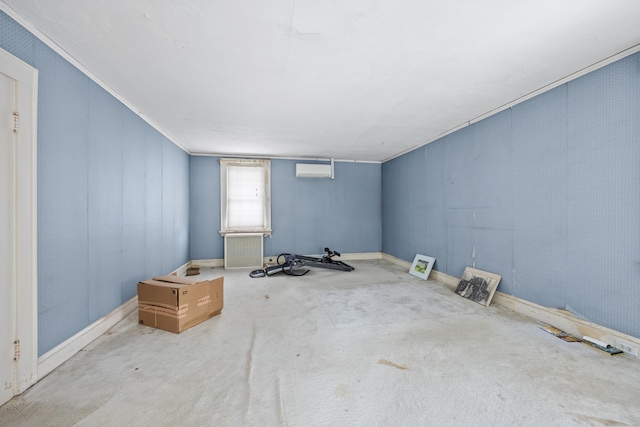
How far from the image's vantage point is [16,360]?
5.32ft

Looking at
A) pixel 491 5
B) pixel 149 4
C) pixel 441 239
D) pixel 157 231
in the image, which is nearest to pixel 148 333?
pixel 157 231

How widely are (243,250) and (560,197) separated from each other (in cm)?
522

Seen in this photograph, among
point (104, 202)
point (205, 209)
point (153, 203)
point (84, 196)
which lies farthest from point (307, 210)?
point (84, 196)

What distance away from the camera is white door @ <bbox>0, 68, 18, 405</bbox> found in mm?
1531

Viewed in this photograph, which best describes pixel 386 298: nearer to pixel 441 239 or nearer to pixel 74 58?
pixel 441 239

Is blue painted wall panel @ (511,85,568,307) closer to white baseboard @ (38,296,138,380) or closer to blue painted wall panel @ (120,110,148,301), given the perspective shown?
white baseboard @ (38,296,138,380)

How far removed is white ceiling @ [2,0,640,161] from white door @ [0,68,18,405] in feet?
2.13

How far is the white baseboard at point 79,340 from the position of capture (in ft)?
6.03

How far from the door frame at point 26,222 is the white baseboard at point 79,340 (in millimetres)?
95

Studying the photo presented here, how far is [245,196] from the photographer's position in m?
5.81

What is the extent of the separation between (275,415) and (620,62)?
3863mm

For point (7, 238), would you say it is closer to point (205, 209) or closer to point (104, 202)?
point (104, 202)

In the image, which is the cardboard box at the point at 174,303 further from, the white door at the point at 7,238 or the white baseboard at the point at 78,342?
the white door at the point at 7,238

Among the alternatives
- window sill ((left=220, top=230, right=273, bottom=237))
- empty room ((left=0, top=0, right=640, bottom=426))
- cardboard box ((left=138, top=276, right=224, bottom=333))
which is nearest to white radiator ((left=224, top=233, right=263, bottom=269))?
window sill ((left=220, top=230, right=273, bottom=237))
